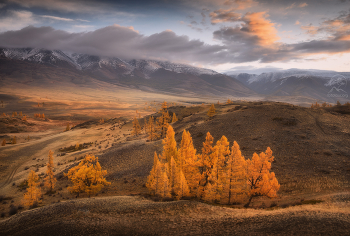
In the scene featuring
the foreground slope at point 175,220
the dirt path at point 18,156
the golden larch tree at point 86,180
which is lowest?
the dirt path at point 18,156

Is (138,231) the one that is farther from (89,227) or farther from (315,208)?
(315,208)

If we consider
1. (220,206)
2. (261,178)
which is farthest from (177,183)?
(261,178)

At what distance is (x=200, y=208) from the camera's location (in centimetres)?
2022

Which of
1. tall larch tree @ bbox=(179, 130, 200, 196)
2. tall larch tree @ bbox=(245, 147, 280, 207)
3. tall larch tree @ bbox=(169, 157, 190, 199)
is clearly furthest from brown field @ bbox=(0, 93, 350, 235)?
tall larch tree @ bbox=(179, 130, 200, 196)

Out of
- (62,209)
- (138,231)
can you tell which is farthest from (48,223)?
(138,231)

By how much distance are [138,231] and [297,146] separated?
3614 cm

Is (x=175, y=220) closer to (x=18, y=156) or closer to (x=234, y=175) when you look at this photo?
(x=234, y=175)

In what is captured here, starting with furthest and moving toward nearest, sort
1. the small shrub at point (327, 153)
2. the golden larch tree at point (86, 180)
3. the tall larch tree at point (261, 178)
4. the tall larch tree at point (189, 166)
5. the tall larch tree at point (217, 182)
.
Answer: the small shrub at point (327, 153) < the golden larch tree at point (86, 180) < the tall larch tree at point (189, 166) < the tall larch tree at point (217, 182) < the tall larch tree at point (261, 178)

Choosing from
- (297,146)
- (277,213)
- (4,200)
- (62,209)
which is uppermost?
(297,146)

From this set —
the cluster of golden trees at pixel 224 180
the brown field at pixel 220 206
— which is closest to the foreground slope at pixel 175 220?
the brown field at pixel 220 206

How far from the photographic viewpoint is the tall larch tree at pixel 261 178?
23.4 m

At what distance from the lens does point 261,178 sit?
80.5 ft

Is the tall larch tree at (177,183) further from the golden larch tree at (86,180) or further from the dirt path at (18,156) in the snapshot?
→ the dirt path at (18,156)

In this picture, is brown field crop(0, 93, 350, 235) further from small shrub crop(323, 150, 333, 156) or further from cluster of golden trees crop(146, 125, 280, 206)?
cluster of golden trees crop(146, 125, 280, 206)
